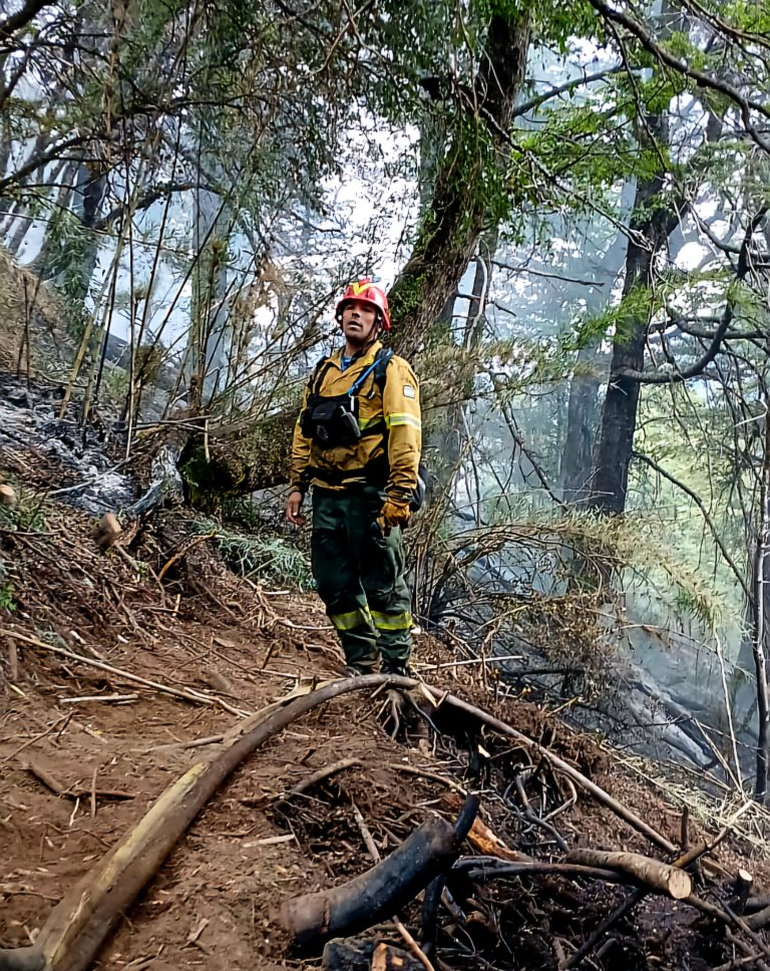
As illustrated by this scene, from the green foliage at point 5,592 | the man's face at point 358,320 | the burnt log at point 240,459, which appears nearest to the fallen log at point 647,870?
the man's face at point 358,320

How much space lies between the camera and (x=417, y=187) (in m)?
5.41

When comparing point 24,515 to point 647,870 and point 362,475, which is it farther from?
point 647,870

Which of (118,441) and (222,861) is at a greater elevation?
(118,441)

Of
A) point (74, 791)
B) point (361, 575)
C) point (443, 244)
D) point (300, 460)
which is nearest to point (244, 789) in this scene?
point (74, 791)

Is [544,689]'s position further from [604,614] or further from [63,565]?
[63,565]

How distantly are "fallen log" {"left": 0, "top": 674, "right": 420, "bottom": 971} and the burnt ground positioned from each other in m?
0.05

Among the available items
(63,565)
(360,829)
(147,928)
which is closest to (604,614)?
(360,829)

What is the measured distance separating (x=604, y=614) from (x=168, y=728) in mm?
3525

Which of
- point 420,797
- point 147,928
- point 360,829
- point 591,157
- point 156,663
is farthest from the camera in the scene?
point 591,157

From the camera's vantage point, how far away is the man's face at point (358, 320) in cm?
363

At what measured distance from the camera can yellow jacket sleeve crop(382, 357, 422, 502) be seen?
11.0 ft

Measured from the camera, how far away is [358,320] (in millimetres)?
3629

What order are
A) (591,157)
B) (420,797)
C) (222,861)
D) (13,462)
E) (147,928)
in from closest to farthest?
(147,928), (222,861), (420,797), (13,462), (591,157)

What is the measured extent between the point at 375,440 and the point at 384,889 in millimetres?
2400
